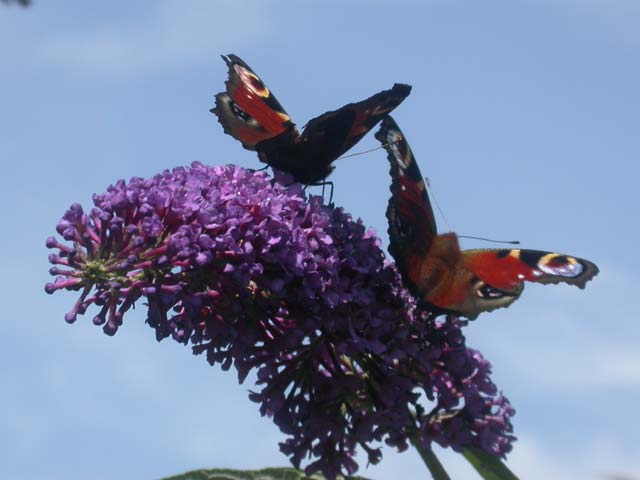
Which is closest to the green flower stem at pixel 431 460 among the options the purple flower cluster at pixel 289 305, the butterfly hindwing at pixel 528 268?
the purple flower cluster at pixel 289 305

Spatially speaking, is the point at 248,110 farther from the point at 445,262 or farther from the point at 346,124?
the point at 445,262

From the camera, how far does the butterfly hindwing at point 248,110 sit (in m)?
3.76

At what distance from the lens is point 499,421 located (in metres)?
3.43

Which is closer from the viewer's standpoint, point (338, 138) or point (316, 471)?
point (316, 471)

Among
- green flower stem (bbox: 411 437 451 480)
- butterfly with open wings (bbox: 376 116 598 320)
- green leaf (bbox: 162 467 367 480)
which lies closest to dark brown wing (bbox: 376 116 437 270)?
butterfly with open wings (bbox: 376 116 598 320)

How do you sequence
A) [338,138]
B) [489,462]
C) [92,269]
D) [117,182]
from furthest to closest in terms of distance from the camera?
[338,138]
[489,462]
[117,182]
[92,269]

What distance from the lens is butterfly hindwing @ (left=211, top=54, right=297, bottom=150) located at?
3764 millimetres

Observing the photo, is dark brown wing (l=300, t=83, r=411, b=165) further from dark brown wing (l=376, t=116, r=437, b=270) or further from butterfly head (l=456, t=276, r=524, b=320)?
butterfly head (l=456, t=276, r=524, b=320)

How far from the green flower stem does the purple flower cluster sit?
0.03 metres

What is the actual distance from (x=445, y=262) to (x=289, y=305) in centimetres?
67

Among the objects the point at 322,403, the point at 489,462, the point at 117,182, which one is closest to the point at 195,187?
the point at 117,182

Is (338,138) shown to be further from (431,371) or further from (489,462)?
(489,462)

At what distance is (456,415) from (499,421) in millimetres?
196

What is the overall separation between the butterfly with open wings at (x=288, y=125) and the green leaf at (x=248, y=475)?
1.04 meters
